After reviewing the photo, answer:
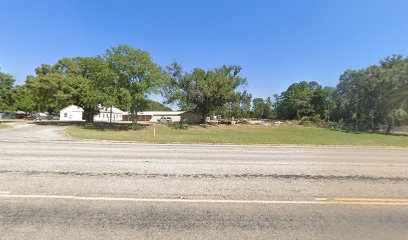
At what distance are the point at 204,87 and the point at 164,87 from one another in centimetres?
975

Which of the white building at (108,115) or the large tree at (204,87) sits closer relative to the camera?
the large tree at (204,87)

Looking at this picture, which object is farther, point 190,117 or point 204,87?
point 190,117

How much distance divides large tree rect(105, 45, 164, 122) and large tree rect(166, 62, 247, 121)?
9525 mm

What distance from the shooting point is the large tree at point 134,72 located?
30.7 meters

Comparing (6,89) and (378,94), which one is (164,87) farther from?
(378,94)

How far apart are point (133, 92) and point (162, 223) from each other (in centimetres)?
2958

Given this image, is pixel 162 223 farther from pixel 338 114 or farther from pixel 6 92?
pixel 338 114

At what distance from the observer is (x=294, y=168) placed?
25.7 ft

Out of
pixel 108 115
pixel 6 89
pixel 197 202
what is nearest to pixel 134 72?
pixel 6 89

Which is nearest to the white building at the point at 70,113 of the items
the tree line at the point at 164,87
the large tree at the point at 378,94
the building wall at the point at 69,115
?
the building wall at the point at 69,115

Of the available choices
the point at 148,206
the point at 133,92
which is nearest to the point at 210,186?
the point at 148,206

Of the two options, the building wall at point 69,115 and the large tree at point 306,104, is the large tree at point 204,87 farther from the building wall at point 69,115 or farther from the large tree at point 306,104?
the large tree at point 306,104

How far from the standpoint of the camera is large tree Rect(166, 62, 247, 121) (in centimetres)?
4253

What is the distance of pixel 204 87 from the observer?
4162 centimetres
